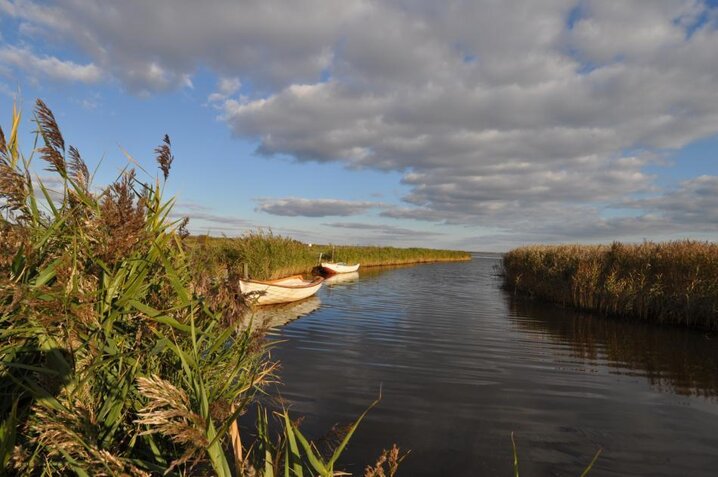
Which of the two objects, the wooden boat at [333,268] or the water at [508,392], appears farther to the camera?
the wooden boat at [333,268]

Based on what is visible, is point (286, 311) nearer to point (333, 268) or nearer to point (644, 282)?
point (644, 282)

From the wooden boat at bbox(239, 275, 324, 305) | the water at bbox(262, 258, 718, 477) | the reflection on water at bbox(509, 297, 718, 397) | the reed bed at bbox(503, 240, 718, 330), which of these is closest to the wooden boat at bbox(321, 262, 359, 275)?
the wooden boat at bbox(239, 275, 324, 305)

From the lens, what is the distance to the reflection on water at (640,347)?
31.6 feet

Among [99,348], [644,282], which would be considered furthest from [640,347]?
[99,348]

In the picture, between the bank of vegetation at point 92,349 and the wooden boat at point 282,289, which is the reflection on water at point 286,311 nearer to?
the wooden boat at point 282,289

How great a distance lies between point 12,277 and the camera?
9.04ft

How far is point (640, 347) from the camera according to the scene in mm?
12695

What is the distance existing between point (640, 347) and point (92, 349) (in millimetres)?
14294

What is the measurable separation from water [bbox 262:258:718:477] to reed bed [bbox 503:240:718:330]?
3.79 feet

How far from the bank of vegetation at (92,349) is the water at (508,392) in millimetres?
2874

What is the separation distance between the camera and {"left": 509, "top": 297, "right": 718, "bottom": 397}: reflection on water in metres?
9.62

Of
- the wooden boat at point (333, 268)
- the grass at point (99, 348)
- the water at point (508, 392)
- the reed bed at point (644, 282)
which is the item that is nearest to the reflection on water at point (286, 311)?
the water at point (508, 392)

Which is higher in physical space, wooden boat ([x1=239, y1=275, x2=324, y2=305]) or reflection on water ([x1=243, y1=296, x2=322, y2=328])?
wooden boat ([x1=239, y1=275, x2=324, y2=305])

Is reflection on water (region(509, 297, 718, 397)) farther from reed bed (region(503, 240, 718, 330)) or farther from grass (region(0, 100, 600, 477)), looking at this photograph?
grass (region(0, 100, 600, 477))
